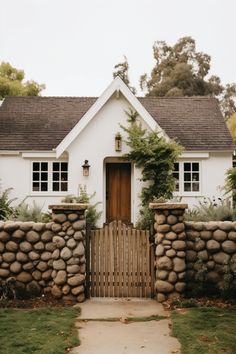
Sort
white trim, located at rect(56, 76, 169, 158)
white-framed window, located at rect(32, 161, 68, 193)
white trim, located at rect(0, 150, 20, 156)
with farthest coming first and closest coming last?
1. white-framed window, located at rect(32, 161, 68, 193)
2. white trim, located at rect(0, 150, 20, 156)
3. white trim, located at rect(56, 76, 169, 158)

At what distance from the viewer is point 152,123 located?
15.6m

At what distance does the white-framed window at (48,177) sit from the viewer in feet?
54.3

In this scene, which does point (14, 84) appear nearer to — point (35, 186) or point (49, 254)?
point (35, 186)

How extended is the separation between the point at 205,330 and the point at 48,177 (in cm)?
1156

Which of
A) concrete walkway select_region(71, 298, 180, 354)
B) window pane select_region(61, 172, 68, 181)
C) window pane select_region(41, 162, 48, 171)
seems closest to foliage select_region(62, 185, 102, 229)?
window pane select_region(61, 172, 68, 181)

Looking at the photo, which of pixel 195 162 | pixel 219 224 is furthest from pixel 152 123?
pixel 219 224

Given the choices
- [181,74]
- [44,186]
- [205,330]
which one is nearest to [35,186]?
[44,186]

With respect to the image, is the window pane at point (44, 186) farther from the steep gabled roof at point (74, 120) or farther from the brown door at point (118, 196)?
the brown door at point (118, 196)

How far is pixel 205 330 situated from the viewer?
19.2 ft

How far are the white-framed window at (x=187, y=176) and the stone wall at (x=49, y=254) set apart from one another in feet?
30.5

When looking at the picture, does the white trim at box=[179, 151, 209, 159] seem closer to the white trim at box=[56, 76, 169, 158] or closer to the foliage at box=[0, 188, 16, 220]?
the white trim at box=[56, 76, 169, 158]

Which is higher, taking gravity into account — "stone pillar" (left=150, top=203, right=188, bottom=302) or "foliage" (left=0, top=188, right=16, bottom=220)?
"foliage" (left=0, top=188, right=16, bottom=220)

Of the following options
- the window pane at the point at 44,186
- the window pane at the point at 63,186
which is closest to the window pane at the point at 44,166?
the window pane at the point at 44,186

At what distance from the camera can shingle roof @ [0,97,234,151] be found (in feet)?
55.6
